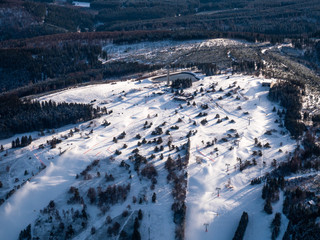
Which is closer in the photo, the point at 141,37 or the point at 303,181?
the point at 303,181

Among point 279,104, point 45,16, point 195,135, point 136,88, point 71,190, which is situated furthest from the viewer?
point 45,16

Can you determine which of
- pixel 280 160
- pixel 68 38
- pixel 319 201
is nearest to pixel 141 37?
pixel 68 38

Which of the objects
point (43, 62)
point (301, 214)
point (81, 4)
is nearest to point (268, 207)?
point (301, 214)

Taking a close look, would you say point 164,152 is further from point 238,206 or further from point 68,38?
point 68,38

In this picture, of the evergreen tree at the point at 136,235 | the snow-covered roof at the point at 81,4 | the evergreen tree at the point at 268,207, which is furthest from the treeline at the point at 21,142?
the snow-covered roof at the point at 81,4

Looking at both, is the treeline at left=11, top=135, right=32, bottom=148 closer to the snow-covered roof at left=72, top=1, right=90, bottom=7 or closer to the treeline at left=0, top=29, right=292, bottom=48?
the treeline at left=0, top=29, right=292, bottom=48
